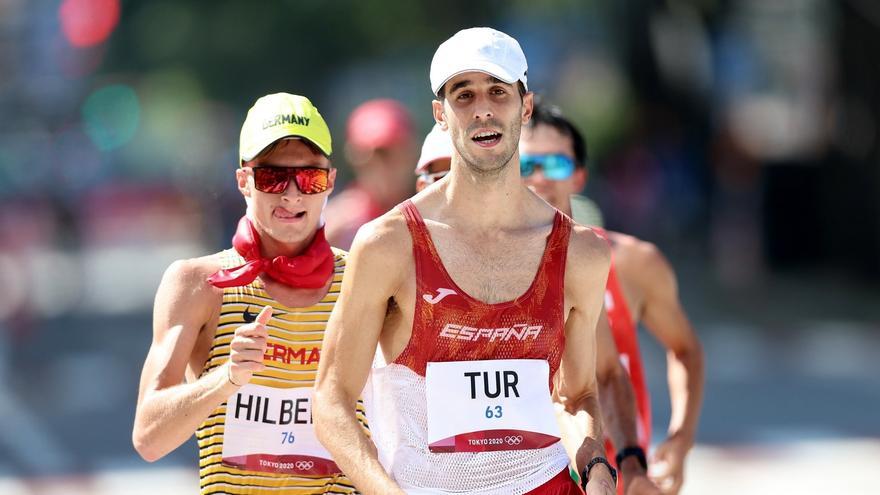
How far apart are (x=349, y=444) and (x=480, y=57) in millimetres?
1115

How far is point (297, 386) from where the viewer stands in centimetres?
507

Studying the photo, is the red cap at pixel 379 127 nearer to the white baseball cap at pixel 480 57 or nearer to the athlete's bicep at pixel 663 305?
the athlete's bicep at pixel 663 305

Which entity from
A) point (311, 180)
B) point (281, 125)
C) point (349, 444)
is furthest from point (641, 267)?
point (349, 444)

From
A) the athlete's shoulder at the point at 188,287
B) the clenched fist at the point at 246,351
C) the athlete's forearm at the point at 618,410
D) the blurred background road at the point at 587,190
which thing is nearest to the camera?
the clenched fist at the point at 246,351

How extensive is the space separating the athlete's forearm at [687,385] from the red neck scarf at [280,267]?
1916mm

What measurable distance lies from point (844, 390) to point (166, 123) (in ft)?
142

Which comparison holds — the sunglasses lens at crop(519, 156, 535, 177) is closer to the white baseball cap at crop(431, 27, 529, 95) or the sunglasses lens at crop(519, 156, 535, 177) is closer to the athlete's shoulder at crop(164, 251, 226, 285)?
the athlete's shoulder at crop(164, 251, 226, 285)

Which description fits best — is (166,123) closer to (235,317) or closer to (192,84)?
(192,84)

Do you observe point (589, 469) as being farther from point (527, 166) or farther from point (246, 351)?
point (527, 166)

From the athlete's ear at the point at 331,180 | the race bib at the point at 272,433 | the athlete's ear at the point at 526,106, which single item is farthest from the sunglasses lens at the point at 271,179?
the athlete's ear at the point at 526,106

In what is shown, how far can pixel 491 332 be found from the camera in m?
4.47

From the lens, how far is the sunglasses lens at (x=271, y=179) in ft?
16.8

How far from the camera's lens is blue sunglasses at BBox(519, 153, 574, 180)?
625cm

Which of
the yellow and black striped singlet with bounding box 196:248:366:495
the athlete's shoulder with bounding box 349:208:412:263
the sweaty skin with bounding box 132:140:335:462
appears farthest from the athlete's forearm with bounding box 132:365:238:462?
the athlete's shoulder with bounding box 349:208:412:263
